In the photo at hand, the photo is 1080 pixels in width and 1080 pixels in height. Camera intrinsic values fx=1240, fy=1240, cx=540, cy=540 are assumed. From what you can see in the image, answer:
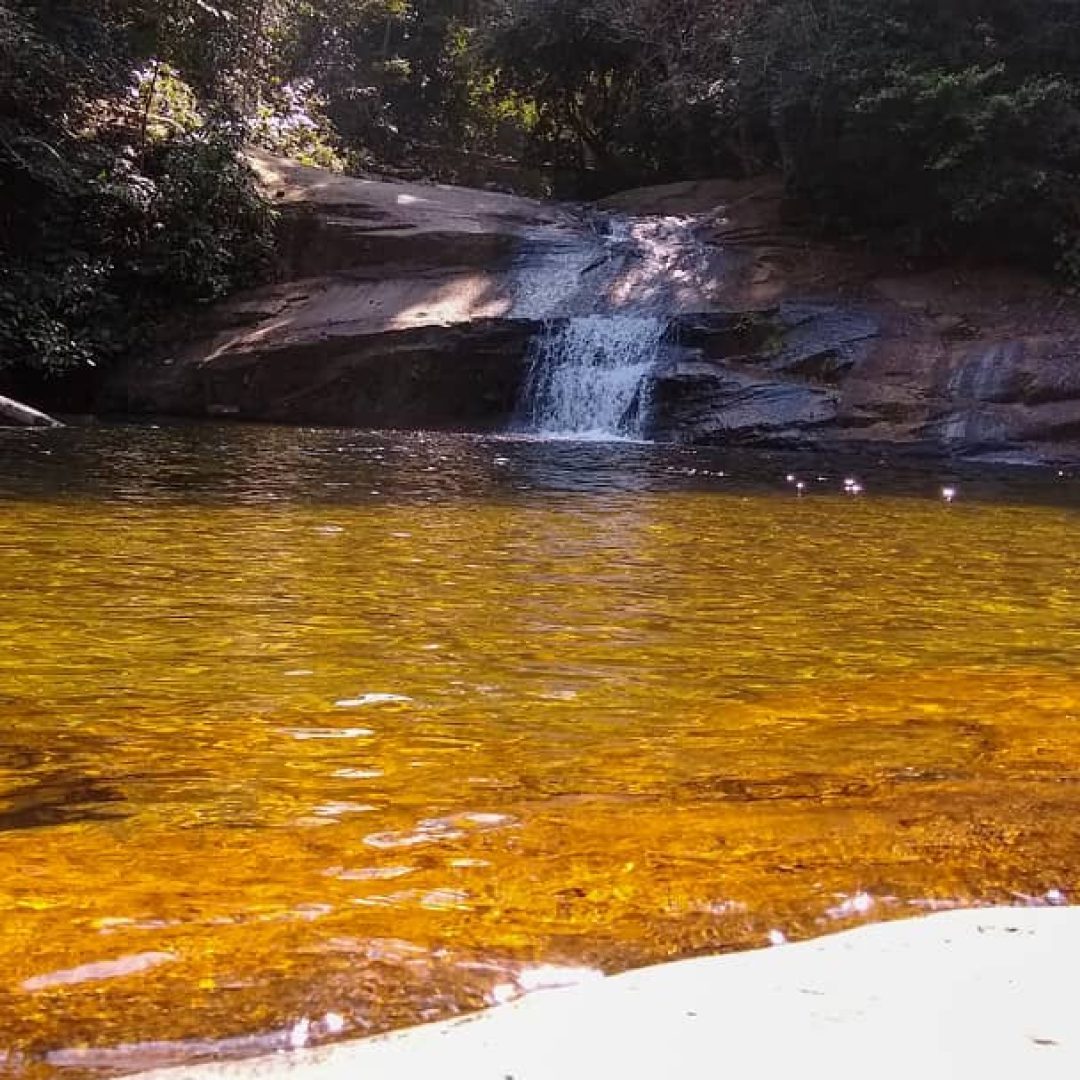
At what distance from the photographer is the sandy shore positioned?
159 cm

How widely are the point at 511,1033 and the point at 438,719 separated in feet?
5.81

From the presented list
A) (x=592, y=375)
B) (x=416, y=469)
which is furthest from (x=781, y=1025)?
(x=592, y=375)

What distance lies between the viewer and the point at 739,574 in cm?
589

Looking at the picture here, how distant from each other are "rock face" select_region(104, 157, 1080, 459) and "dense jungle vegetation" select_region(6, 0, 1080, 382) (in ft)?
2.26

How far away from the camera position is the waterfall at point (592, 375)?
14867mm

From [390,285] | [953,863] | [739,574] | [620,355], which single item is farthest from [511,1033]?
[390,285]

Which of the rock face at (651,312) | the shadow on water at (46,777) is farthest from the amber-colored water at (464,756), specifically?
the rock face at (651,312)

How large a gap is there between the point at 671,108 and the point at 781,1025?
21.4 metres

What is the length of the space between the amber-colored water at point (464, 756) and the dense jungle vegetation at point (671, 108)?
977 cm

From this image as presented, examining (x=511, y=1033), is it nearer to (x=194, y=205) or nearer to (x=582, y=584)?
(x=582, y=584)

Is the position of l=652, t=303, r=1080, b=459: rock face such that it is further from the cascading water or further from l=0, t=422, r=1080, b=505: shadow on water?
l=0, t=422, r=1080, b=505: shadow on water

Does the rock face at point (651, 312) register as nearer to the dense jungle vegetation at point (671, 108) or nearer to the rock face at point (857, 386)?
the rock face at point (857, 386)

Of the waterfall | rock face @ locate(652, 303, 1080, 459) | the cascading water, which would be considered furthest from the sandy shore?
the waterfall

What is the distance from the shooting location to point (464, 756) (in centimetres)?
311
